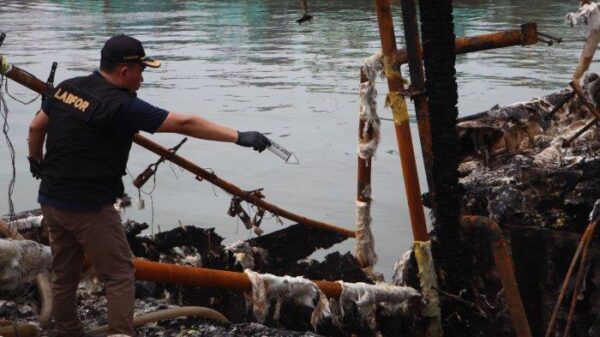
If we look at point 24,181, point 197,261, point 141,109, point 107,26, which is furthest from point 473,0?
point 141,109

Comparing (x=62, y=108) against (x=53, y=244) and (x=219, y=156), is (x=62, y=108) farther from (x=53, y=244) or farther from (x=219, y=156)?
(x=219, y=156)

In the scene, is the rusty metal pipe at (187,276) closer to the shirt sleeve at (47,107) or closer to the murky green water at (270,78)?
the shirt sleeve at (47,107)

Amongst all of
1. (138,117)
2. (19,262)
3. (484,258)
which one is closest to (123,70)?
(138,117)

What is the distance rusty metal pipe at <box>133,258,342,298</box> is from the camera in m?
5.23

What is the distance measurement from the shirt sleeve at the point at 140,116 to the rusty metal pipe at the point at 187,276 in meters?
0.82

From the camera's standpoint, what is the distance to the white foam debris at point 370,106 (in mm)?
6738

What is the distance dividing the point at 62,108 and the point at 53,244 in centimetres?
75

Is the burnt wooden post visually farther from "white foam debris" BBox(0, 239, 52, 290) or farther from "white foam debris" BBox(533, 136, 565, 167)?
"white foam debris" BBox(0, 239, 52, 290)

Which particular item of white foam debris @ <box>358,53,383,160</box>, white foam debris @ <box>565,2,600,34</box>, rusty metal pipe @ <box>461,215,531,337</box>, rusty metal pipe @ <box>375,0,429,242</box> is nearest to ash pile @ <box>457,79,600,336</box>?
rusty metal pipe @ <box>375,0,429,242</box>

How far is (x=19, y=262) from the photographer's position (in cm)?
484

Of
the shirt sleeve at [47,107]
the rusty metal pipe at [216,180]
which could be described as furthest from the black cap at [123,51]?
the rusty metal pipe at [216,180]

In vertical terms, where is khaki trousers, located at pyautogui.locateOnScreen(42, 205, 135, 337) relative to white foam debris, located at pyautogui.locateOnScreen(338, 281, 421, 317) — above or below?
above

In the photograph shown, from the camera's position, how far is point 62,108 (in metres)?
4.96

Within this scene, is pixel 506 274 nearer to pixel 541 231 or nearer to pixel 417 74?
pixel 541 231
